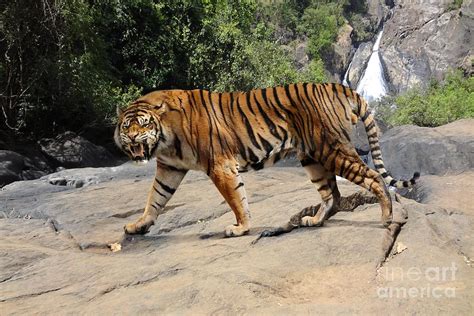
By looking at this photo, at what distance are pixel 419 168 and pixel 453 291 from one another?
963 centimetres

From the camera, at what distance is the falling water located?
160ft

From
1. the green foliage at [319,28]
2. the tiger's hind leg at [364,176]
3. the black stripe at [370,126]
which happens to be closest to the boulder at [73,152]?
the black stripe at [370,126]

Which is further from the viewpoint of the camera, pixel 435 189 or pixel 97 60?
pixel 97 60

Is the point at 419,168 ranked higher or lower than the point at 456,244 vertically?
lower

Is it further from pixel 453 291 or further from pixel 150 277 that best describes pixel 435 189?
pixel 150 277

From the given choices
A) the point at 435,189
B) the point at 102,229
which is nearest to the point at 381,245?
the point at 102,229

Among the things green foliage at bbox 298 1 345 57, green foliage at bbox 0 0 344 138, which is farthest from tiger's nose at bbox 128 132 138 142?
green foliage at bbox 298 1 345 57

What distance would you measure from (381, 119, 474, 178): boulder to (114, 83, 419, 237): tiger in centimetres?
791

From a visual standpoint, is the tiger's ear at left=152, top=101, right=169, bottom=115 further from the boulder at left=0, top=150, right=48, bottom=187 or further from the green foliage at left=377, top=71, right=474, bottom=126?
the green foliage at left=377, top=71, right=474, bottom=126

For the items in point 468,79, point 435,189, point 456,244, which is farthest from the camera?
point 468,79

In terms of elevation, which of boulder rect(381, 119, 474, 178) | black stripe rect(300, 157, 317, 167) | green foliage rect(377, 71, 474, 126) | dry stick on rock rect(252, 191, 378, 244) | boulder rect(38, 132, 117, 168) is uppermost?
black stripe rect(300, 157, 317, 167)

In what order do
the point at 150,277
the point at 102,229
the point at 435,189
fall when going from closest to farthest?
the point at 150,277, the point at 102,229, the point at 435,189

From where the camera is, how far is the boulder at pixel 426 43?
158ft

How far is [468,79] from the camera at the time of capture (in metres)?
42.8
